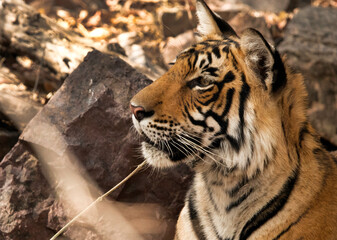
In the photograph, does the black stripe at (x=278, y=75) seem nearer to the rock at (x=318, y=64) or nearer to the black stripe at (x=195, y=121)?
the black stripe at (x=195, y=121)

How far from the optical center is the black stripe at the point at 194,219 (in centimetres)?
263

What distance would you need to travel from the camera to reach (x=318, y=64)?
18.0ft

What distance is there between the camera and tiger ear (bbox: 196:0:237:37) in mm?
2727

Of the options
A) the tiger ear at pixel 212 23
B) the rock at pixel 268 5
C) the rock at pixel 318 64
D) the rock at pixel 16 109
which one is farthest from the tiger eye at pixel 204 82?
the rock at pixel 268 5

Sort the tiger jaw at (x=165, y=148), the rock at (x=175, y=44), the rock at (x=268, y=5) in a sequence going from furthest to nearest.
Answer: the rock at (x=268, y=5)
the rock at (x=175, y=44)
the tiger jaw at (x=165, y=148)

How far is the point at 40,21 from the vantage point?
15.0 feet

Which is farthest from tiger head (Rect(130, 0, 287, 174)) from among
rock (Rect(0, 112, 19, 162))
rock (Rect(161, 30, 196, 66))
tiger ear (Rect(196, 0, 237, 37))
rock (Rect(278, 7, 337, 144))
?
rock (Rect(161, 30, 196, 66))

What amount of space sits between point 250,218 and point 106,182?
1148 millimetres

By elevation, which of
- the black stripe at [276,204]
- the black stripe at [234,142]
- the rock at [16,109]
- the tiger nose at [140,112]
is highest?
the tiger nose at [140,112]

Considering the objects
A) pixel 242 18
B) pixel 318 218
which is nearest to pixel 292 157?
pixel 318 218

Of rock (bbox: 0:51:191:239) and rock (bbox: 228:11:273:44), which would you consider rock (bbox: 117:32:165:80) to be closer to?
rock (bbox: 0:51:191:239)

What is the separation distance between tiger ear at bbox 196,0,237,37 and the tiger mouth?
0.74m

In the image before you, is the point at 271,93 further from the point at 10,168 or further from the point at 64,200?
the point at 10,168

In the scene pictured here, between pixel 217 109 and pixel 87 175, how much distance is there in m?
1.22
